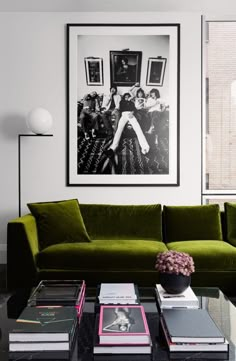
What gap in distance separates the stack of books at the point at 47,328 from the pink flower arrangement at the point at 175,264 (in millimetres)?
482

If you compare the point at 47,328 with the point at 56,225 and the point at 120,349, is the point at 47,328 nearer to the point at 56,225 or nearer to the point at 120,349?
the point at 120,349

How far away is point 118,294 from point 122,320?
471 millimetres

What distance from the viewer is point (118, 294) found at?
2613 millimetres

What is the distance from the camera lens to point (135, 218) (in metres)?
4.62

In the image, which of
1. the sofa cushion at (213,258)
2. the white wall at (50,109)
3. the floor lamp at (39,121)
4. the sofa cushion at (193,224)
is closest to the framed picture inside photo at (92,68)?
the white wall at (50,109)

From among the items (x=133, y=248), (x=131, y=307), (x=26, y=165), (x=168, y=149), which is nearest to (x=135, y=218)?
(x=133, y=248)

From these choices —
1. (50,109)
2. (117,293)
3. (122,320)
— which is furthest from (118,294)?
(50,109)

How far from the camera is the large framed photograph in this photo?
5160mm

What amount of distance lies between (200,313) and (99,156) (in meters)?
3.04

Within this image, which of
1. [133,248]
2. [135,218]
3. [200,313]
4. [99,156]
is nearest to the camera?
[200,313]

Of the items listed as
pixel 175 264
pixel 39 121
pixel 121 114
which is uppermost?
pixel 121 114

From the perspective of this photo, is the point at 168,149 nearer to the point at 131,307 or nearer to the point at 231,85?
the point at 231,85

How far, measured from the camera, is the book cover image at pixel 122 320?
6.57 feet

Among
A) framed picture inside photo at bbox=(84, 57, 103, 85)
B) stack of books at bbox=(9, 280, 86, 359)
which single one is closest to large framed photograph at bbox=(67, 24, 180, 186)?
framed picture inside photo at bbox=(84, 57, 103, 85)
